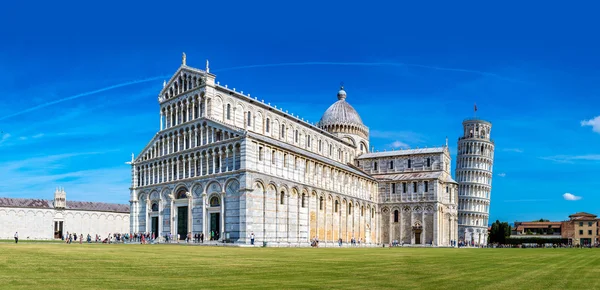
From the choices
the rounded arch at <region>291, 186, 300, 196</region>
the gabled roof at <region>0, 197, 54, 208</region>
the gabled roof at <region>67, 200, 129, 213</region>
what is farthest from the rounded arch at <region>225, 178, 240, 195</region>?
the gabled roof at <region>67, 200, 129, 213</region>

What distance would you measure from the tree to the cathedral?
157 ft

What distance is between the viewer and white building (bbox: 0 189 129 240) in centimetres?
11375

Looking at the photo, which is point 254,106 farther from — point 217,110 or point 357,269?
point 357,269

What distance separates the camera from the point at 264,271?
2072 centimetres

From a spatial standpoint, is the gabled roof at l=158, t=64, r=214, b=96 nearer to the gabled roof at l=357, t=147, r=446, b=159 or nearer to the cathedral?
the cathedral

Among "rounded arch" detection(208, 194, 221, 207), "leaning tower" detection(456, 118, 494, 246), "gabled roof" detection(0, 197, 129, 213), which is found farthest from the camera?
"leaning tower" detection(456, 118, 494, 246)

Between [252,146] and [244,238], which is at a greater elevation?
[252,146]

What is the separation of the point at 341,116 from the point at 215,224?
44406 millimetres

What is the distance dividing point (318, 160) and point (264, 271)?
5217cm

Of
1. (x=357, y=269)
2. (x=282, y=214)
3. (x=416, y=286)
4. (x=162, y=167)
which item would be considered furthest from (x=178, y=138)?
(x=416, y=286)

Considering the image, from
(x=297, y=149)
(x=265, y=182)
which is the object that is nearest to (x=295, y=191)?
(x=265, y=182)

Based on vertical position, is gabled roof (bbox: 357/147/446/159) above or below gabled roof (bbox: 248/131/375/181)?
above

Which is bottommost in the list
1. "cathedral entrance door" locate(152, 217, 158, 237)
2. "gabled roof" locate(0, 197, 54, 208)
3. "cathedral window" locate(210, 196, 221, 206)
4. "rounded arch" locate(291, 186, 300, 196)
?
"cathedral entrance door" locate(152, 217, 158, 237)

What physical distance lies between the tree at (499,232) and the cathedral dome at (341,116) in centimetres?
5693
